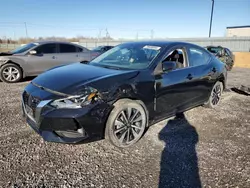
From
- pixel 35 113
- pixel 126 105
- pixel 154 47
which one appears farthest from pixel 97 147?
pixel 154 47

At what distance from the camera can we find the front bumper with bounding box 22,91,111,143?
104 inches

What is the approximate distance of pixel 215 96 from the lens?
200 inches

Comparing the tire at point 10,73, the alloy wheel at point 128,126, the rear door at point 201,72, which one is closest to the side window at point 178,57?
the rear door at point 201,72

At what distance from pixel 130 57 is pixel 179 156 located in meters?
1.94

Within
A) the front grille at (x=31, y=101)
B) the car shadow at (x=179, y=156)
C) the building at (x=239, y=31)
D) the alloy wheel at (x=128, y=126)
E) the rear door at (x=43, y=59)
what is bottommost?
the car shadow at (x=179, y=156)

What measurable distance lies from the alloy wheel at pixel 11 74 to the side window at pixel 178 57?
5.98 metres

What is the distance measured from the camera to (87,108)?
2.67m

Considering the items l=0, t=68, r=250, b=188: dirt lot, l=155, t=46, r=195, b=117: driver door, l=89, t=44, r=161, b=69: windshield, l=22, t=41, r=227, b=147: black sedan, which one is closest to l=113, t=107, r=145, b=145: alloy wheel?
l=22, t=41, r=227, b=147: black sedan

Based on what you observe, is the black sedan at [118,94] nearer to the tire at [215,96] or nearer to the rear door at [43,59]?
the tire at [215,96]

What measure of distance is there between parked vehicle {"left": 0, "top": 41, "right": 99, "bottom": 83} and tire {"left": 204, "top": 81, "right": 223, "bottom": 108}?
18.6 feet

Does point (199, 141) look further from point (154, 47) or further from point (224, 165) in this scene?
point (154, 47)

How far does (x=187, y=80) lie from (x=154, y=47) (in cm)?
88

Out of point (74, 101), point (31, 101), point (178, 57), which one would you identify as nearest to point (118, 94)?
point (74, 101)

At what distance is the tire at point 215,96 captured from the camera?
16.2ft
